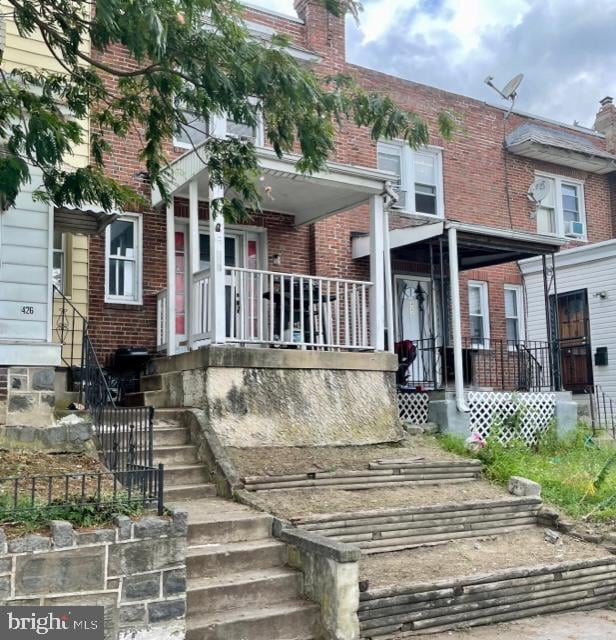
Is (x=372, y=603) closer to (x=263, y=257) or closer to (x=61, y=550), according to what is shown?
(x=61, y=550)

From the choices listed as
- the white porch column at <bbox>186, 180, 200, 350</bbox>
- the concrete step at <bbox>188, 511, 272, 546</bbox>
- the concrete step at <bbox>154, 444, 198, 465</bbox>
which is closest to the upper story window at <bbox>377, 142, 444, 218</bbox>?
the white porch column at <bbox>186, 180, 200, 350</bbox>

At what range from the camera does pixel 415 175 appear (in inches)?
587

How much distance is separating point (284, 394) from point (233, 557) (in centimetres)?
350

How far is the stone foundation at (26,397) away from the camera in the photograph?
24.5 ft

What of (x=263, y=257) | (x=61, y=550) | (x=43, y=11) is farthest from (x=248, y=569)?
(x=263, y=257)

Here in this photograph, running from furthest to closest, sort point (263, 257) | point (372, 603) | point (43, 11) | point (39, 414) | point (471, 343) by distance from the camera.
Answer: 1. point (471, 343)
2. point (263, 257)
3. point (39, 414)
4. point (43, 11)
5. point (372, 603)

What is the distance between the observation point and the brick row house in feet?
33.1

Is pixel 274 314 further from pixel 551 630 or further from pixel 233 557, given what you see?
pixel 551 630

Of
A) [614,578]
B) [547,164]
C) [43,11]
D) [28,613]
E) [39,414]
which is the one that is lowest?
[614,578]

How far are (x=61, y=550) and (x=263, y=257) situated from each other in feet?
27.0

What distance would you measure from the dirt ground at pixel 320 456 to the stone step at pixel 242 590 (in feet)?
6.20

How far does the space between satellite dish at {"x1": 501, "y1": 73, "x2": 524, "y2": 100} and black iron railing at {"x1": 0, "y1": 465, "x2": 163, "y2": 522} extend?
13.7 m

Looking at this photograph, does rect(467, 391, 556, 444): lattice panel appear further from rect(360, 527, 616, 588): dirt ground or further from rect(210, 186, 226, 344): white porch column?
rect(210, 186, 226, 344): white porch column

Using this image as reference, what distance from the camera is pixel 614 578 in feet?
23.1
